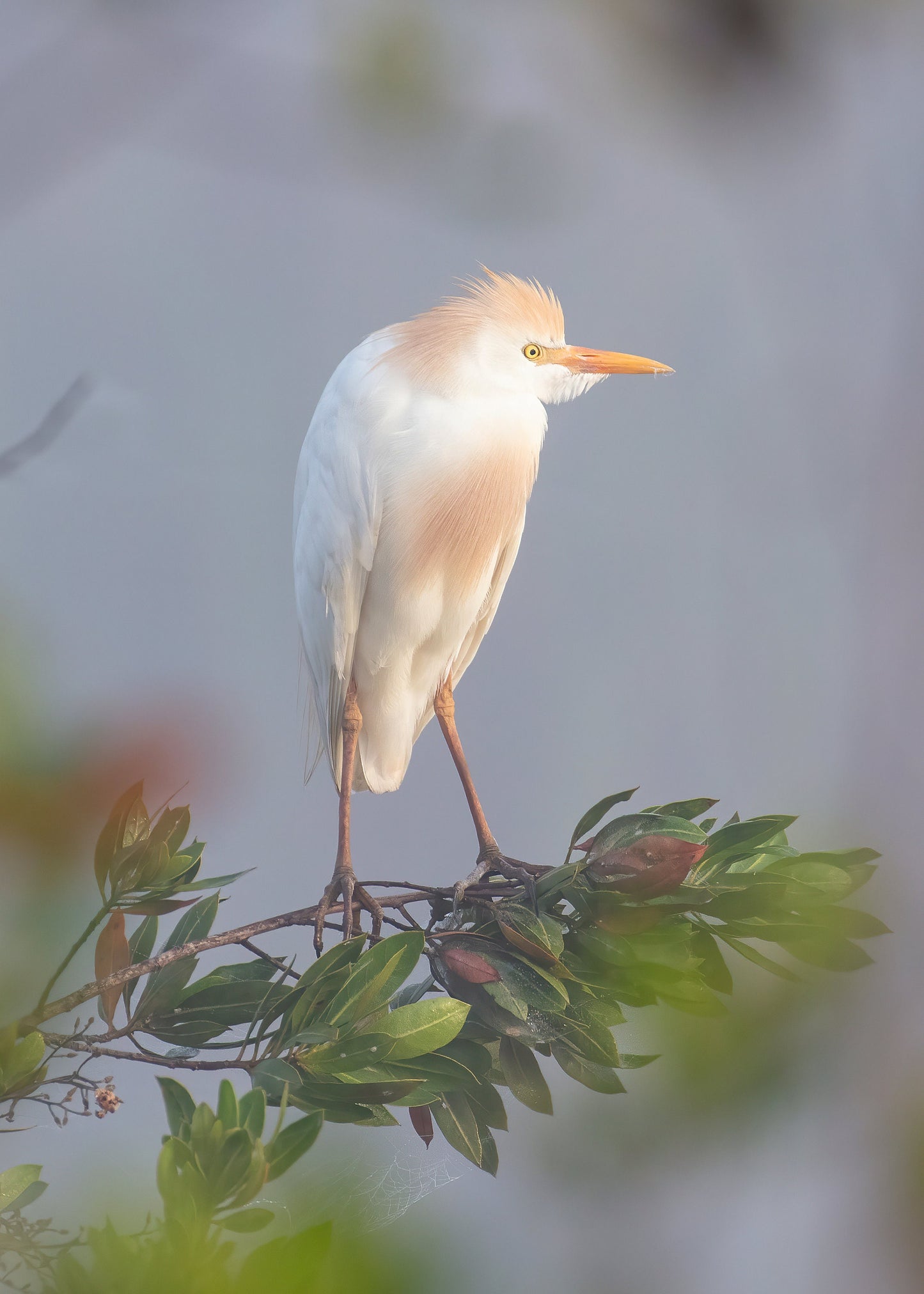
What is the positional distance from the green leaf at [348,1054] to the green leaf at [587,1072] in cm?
14

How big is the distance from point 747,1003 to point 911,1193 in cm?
10

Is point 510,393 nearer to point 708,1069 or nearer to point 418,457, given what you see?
point 418,457

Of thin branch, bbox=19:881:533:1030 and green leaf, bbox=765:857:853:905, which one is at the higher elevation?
green leaf, bbox=765:857:853:905

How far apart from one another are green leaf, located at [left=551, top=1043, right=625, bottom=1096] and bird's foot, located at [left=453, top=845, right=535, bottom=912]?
83 mm

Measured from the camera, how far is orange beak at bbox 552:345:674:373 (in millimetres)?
954

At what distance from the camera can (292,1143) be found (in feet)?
1.30

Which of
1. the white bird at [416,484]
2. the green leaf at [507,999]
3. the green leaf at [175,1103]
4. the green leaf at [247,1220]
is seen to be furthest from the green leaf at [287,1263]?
the white bird at [416,484]

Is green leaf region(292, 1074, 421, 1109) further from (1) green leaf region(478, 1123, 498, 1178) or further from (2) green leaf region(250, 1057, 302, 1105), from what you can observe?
(1) green leaf region(478, 1123, 498, 1178)

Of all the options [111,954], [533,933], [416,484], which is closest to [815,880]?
[533,933]

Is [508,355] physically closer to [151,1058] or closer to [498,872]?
[498,872]

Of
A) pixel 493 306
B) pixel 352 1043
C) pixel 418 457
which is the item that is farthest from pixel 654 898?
pixel 493 306

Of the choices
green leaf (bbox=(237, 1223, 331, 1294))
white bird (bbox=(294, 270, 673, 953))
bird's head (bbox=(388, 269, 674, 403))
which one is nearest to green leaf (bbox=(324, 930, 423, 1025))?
green leaf (bbox=(237, 1223, 331, 1294))

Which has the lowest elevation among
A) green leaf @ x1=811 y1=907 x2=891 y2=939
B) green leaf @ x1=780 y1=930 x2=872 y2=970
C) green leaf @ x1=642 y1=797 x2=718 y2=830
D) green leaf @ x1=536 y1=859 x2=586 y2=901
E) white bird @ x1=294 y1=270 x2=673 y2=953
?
green leaf @ x1=536 y1=859 x2=586 y2=901

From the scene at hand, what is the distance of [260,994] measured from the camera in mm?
583
